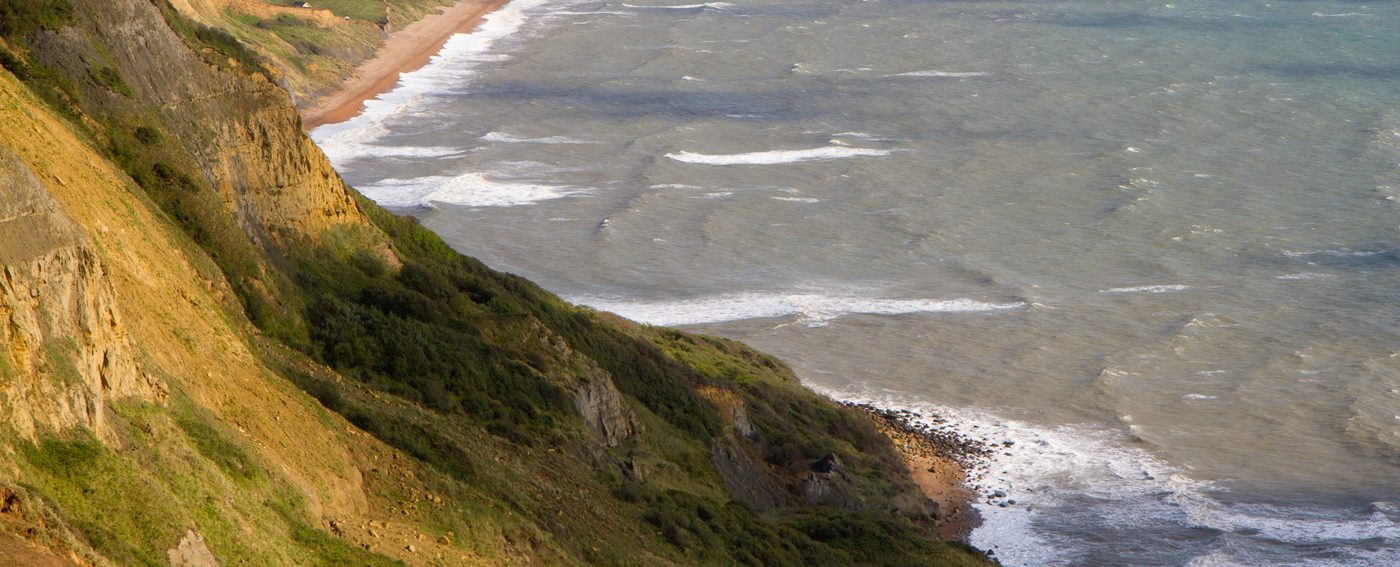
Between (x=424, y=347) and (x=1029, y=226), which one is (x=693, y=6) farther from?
(x=424, y=347)

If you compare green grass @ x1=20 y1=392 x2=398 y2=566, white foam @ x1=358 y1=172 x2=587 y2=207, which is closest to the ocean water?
white foam @ x1=358 y1=172 x2=587 y2=207

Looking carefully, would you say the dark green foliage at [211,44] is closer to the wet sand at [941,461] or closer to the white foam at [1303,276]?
the wet sand at [941,461]

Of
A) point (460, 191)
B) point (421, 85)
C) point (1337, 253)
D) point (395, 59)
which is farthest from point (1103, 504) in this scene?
point (395, 59)

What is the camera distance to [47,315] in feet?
35.6

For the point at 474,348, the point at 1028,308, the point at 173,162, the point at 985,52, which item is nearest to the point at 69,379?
the point at 173,162

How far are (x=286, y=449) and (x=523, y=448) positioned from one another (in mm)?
6650

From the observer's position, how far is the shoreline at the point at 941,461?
103 ft

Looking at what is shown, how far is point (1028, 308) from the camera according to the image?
1903 inches

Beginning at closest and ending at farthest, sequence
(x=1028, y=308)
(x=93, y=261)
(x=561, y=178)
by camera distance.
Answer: (x=93, y=261), (x=1028, y=308), (x=561, y=178)

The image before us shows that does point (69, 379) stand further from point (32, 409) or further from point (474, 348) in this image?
point (474, 348)

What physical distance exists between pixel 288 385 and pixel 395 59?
8215cm

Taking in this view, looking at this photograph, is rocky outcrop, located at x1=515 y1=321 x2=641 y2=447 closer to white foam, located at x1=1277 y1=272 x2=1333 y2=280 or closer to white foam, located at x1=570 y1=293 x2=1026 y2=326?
white foam, located at x1=570 y1=293 x2=1026 y2=326

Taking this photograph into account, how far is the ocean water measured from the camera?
119ft

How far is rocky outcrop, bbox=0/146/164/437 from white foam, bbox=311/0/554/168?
56.1 meters
